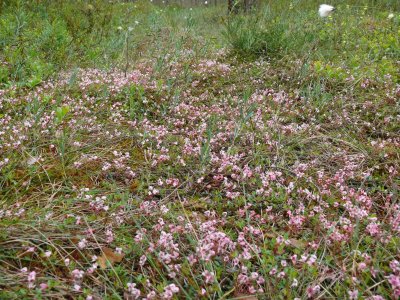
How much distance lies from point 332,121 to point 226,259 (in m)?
2.31

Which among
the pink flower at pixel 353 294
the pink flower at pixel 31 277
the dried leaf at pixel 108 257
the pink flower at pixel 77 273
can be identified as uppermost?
the pink flower at pixel 31 277

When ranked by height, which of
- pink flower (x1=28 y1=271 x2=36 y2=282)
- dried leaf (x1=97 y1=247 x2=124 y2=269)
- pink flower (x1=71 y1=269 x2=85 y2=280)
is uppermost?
pink flower (x1=28 y1=271 x2=36 y2=282)

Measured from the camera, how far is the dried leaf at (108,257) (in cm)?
191

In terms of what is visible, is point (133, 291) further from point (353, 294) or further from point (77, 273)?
point (353, 294)

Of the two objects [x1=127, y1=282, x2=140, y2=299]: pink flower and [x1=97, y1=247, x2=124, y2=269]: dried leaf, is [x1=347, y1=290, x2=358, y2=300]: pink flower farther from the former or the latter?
[x1=97, y1=247, x2=124, y2=269]: dried leaf

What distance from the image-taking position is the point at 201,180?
2.76 meters

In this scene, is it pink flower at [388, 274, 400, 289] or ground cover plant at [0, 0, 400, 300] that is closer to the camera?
pink flower at [388, 274, 400, 289]

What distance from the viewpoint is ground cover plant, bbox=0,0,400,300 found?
188 centimetres

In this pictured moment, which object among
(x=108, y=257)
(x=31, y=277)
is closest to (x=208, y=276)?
(x=108, y=257)

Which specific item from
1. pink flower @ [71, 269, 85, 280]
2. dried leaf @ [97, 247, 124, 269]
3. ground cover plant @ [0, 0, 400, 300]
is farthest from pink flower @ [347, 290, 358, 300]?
pink flower @ [71, 269, 85, 280]

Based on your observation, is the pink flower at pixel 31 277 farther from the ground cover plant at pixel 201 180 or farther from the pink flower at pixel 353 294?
the pink flower at pixel 353 294

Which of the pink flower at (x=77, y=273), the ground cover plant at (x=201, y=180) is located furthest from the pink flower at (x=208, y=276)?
the pink flower at (x=77, y=273)

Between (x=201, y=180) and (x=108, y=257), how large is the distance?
1001 millimetres

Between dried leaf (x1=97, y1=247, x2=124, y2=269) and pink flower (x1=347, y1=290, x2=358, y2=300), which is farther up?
dried leaf (x1=97, y1=247, x2=124, y2=269)
